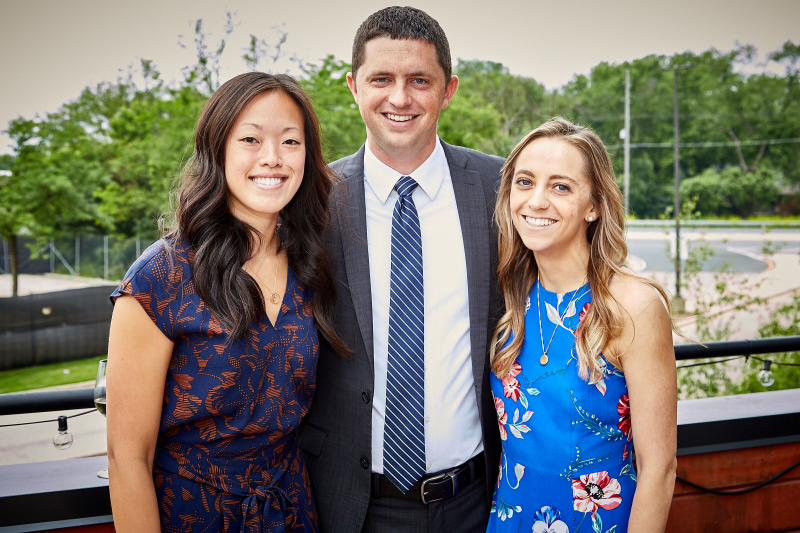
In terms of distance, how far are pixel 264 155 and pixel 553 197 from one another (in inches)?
32.0

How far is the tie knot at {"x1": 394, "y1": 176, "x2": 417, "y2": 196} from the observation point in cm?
208

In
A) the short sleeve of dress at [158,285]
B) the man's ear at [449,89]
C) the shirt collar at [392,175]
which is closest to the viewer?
the short sleeve of dress at [158,285]

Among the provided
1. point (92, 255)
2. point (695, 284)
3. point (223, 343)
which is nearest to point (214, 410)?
point (223, 343)

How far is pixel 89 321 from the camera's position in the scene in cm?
1051

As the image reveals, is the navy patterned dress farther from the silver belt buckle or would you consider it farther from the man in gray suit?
the silver belt buckle

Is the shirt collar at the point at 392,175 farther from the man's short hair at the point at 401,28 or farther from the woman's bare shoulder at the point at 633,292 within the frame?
the woman's bare shoulder at the point at 633,292

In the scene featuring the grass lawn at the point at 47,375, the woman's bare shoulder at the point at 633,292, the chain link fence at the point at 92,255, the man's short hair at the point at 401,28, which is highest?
the man's short hair at the point at 401,28

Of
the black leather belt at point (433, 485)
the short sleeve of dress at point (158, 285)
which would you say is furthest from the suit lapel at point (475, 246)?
the short sleeve of dress at point (158, 285)

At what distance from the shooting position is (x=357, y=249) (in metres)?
1.96

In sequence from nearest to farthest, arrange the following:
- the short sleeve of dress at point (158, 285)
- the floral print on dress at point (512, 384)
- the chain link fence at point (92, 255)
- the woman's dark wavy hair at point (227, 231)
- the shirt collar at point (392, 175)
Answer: the short sleeve of dress at point (158, 285)
the woman's dark wavy hair at point (227, 231)
the floral print on dress at point (512, 384)
the shirt collar at point (392, 175)
the chain link fence at point (92, 255)

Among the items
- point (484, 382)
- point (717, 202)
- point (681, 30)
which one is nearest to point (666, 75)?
point (717, 202)

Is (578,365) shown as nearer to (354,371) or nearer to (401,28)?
(354,371)

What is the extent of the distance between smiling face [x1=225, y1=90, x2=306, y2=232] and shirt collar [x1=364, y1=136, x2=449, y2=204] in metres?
0.48

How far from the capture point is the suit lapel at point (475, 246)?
1.93 m
